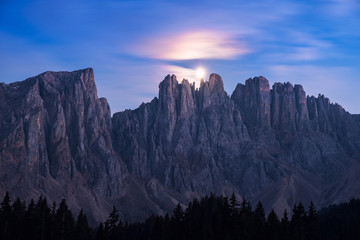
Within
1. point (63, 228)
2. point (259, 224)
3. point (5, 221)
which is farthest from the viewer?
point (259, 224)

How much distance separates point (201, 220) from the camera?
132 metres

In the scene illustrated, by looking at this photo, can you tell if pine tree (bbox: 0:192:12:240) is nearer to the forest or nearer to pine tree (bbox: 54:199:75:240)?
the forest

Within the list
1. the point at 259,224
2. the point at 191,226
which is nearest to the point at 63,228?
the point at 191,226

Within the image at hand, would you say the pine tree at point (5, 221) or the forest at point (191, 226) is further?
the pine tree at point (5, 221)

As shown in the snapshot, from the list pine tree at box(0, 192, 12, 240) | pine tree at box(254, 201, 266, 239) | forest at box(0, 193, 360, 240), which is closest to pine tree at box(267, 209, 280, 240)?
forest at box(0, 193, 360, 240)

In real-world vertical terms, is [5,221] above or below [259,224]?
above

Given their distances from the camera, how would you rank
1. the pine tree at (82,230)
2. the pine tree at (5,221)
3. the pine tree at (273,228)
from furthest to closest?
the pine tree at (82,230)
the pine tree at (5,221)
the pine tree at (273,228)

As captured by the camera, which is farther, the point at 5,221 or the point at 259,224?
the point at 259,224

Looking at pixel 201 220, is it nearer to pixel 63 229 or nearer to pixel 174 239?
pixel 174 239

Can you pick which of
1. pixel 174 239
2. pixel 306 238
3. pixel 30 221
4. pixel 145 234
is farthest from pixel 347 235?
pixel 30 221

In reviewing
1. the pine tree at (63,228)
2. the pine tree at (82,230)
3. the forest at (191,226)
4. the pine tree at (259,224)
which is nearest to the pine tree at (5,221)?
the forest at (191,226)

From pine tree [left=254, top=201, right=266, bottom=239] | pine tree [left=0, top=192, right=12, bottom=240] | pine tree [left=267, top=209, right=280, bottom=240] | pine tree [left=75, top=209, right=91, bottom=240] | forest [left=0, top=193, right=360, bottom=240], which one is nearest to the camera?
pine tree [left=267, top=209, right=280, bottom=240]

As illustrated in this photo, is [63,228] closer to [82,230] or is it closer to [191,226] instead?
[82,230]

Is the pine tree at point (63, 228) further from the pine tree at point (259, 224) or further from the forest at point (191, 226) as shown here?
the pine tree at point (259, 224)
